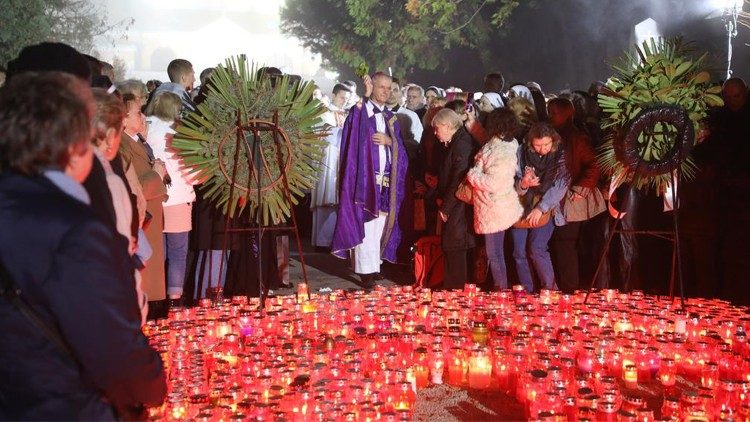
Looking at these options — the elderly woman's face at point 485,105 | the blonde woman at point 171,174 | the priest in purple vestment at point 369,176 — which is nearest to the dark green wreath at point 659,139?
the elderly woman's face at point 485,105

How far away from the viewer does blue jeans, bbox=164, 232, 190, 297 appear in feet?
28.4

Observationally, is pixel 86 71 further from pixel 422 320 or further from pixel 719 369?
pixel 719 369

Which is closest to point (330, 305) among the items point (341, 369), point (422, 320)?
point (422, 320)

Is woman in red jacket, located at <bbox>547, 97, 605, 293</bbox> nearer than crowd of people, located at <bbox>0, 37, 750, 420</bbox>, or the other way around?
crowd of people, located at <bbox>0, 37, 750, 420</bbox>

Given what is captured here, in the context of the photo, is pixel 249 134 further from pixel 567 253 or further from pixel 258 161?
pixel 567 253

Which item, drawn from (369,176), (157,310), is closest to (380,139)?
(369,176)

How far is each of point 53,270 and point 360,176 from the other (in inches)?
297

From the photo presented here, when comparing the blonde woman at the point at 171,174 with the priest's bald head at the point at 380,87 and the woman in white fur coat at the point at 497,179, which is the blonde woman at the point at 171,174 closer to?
the priest's bald head at the point at 380,87

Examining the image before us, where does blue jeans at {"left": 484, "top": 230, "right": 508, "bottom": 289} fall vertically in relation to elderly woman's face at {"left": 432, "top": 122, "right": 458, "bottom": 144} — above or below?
below

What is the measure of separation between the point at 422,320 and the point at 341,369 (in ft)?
5.56

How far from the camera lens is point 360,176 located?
404 inches

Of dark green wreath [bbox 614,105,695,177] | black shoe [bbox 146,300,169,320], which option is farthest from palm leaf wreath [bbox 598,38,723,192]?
black shoe [bbox 146,300,169,320]

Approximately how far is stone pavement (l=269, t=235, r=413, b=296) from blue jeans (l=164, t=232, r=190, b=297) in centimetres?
138

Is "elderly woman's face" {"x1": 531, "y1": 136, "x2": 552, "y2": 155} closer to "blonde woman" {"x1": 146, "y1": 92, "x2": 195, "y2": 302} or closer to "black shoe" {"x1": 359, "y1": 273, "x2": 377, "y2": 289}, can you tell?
"black shoe" {"x1": 359, "y1": 273, "x2": 377, "y2": 289}
